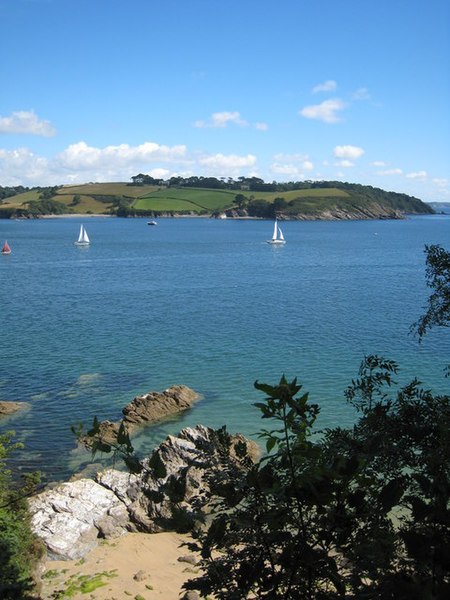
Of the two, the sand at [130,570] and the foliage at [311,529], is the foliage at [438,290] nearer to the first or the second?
the foliage at [311,529]

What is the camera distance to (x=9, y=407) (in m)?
28.8

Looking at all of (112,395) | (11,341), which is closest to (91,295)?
(11,341)

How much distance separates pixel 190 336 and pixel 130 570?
27.5 meters

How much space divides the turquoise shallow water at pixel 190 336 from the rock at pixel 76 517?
3.11m

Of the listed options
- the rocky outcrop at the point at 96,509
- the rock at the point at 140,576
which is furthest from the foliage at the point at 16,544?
the rock at the point at 140,576

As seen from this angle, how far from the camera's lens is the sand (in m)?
15.2

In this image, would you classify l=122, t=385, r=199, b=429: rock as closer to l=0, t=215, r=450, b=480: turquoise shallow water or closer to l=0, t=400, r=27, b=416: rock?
l=0, t=215, r=450, b=480: turquoise shallow water

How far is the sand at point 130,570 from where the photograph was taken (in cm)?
1522

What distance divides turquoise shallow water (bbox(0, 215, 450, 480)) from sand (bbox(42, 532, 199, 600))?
5889 millimetres

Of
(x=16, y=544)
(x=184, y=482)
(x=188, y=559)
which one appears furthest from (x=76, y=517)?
(x=184, y=482)

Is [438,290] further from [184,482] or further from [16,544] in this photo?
[16,544]

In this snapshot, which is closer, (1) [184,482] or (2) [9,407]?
(1) [184,482]

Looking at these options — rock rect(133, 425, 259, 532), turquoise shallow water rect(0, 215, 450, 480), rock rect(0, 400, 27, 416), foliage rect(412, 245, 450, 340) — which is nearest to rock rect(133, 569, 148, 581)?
turquoise shallow water rect(0, 215, 450, 480)

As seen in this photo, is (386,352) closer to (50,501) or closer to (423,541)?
(50,501)
